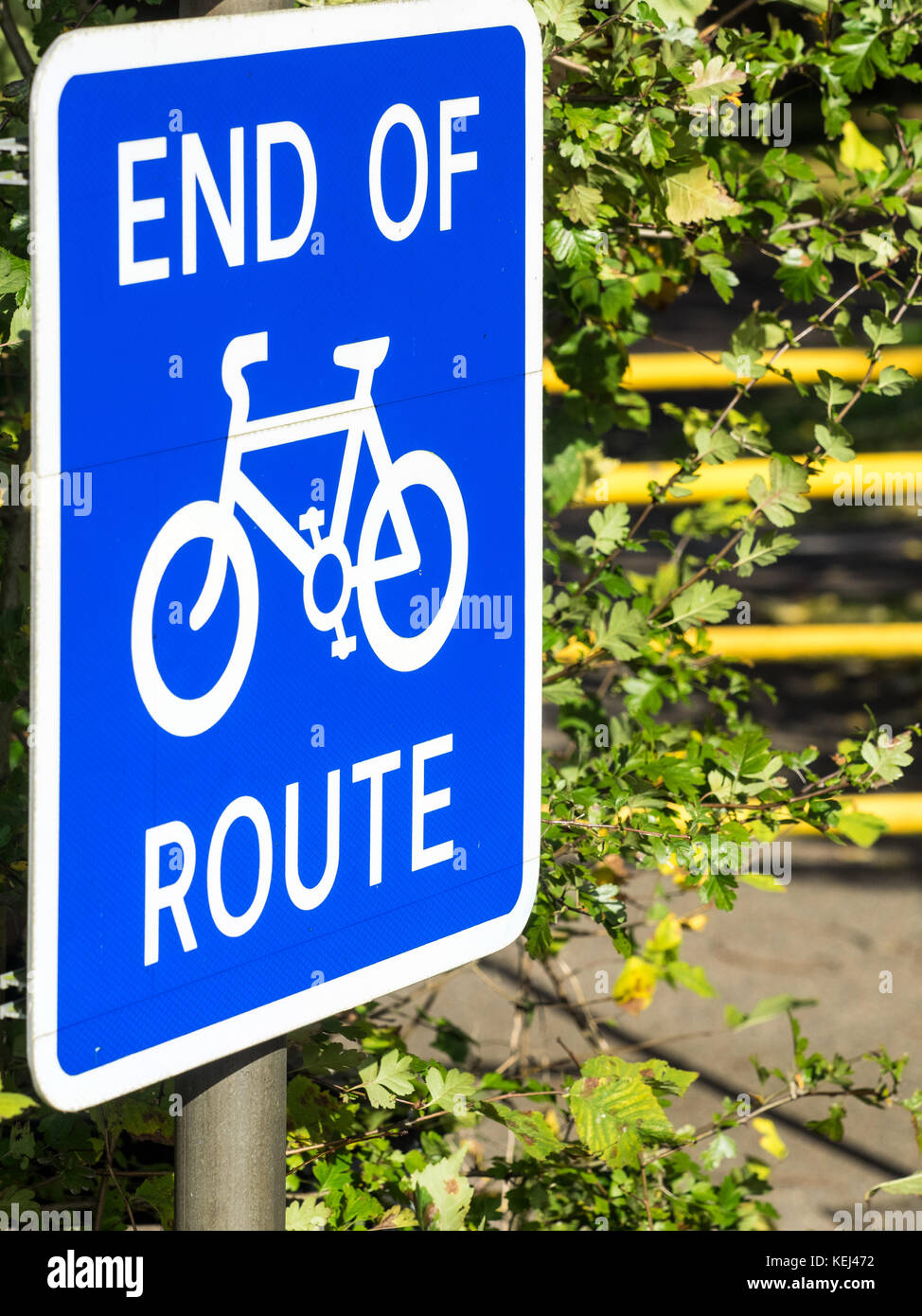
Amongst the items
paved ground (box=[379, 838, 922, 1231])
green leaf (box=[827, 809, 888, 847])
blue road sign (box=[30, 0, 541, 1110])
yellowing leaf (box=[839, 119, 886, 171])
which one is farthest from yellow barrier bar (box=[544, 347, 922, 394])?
blue road sign (box=[30, 0, 541, 1110])

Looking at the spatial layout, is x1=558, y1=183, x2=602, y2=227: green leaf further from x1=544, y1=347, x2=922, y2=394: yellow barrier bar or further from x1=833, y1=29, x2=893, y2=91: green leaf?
x1=544, y1=347, x2=922, y2=394: yellow barrier bar

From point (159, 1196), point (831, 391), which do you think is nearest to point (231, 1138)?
point (159, 1196)

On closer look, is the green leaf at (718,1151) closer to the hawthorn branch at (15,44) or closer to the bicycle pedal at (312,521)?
the bicycle pedal at (312,521)

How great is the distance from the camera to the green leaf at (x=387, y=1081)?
1.94m

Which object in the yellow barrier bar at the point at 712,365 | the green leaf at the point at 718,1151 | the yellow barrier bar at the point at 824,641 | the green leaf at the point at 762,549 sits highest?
the yellow barrier bar at the point at 712,365

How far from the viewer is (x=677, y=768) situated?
86.1 inches

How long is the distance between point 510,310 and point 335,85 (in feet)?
0.97

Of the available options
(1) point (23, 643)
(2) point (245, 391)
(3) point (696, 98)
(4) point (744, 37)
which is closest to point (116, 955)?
(2) point (245, 391)

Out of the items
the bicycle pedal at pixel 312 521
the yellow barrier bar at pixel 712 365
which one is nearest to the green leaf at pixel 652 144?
the bicycle pedal at pixel 312 521

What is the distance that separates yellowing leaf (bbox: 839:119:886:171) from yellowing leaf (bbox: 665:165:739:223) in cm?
55

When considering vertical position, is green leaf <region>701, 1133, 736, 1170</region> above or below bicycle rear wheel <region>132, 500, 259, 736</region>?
below

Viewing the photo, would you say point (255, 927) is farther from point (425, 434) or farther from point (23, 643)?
point (23, 643)

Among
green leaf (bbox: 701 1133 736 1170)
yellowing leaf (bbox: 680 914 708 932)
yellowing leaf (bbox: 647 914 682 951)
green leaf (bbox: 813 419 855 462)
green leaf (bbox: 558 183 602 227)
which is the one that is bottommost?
green leaf (bbox: 701 1133 736 1170)

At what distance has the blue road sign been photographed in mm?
1063
